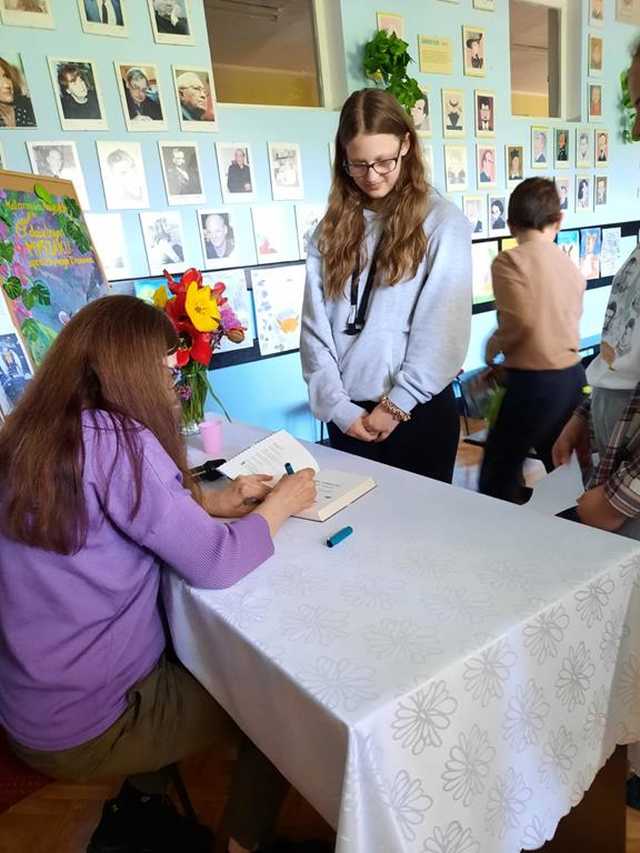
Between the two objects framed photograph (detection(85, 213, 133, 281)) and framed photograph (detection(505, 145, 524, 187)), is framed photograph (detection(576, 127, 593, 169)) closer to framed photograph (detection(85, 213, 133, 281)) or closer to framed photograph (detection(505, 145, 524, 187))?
framed photograph (detection(505, 145, 524, 187))

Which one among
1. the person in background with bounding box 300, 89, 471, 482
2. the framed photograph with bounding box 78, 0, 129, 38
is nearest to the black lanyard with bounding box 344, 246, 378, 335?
the person in background with bounding box 300, 89, 471, 482

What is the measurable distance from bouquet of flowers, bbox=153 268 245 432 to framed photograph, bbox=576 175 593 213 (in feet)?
11.0

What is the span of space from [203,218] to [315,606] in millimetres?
2146

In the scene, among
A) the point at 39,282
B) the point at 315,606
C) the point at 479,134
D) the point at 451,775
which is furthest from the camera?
the point at 479,134

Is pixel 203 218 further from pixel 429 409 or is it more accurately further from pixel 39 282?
pixel 429 409

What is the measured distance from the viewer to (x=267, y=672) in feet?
2.25

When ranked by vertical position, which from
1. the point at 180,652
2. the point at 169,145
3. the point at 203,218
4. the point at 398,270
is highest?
the point at 169,145

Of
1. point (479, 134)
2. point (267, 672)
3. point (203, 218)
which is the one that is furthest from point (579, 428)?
point (479, 134)

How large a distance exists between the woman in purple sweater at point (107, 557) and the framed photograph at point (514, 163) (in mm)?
3193

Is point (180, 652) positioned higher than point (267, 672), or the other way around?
point (267, 672)

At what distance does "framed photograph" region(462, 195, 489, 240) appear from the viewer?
11.0ft

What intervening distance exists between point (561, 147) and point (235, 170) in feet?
7.63

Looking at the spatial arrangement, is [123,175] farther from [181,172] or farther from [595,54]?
[595,54]

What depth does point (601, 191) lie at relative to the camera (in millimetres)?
3998
